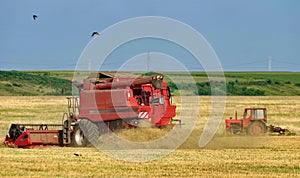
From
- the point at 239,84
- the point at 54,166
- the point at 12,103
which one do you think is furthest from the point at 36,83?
the point at 54,166

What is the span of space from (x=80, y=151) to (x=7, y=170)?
5.38 meters

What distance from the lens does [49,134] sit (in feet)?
75.3

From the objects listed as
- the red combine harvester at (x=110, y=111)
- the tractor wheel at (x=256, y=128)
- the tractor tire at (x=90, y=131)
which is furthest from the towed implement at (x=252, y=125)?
the tractor tire at (x=90, y=131)

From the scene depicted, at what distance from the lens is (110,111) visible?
2278 centimetres

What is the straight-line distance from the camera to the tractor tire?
74.9 ft

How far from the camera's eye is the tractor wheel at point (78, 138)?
2314 centimetres

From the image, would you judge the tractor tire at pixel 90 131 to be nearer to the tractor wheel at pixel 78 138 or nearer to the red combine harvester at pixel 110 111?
the red combine harvester at pixel 110 111

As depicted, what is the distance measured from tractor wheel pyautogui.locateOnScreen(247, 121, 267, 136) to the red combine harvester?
6.94 metres

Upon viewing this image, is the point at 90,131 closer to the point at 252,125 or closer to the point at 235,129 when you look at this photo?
the point at 235,129

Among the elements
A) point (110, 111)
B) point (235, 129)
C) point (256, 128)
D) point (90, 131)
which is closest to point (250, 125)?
point (256, 128)

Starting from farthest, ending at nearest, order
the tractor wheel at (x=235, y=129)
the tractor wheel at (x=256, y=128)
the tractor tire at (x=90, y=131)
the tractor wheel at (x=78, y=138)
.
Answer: the tractor wheel at (x=235, y=129), the tractor wheel at (x=256, y=128), the tractor wheel at (x=78, y=138), the tractor tire at (x=90, y=131)

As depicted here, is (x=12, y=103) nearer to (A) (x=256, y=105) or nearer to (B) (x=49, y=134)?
(A) (x=256, y=105)

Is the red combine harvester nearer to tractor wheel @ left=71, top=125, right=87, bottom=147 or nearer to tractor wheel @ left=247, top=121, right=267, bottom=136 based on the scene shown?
tractor wheel @ left=71, top=125, right=87, bottom=147

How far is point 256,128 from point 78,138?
9878mm
